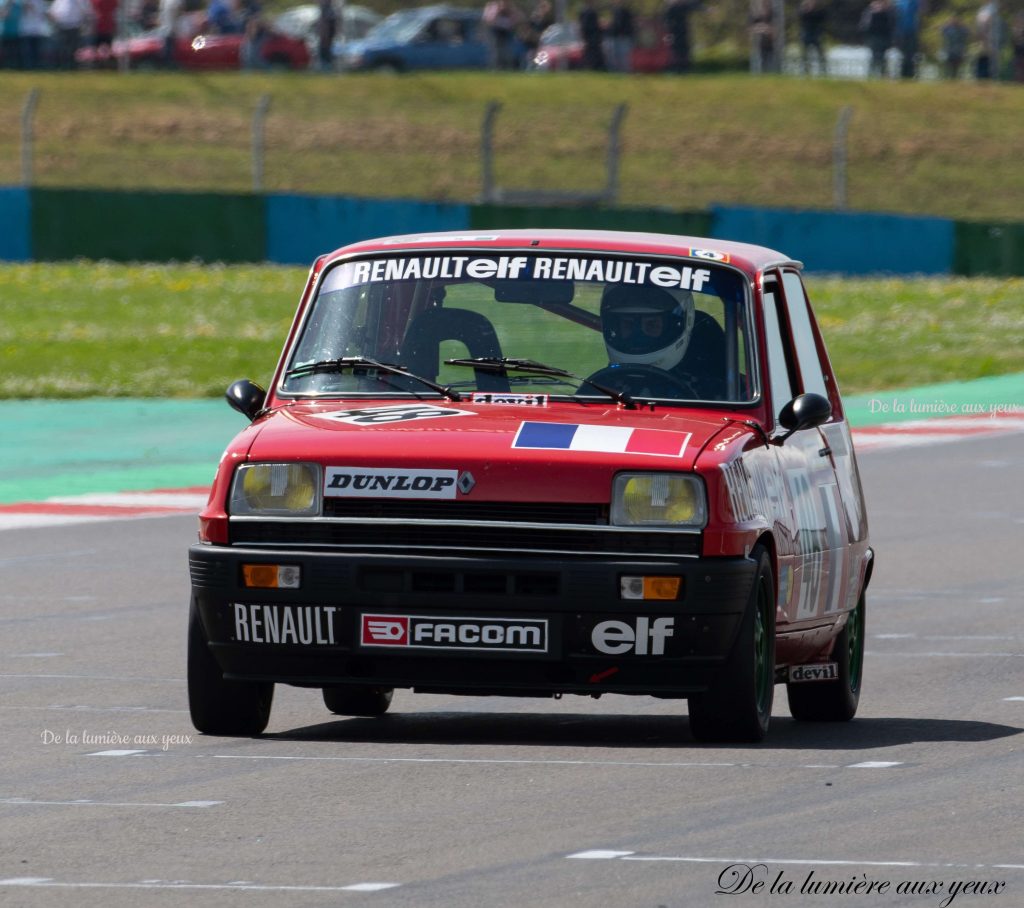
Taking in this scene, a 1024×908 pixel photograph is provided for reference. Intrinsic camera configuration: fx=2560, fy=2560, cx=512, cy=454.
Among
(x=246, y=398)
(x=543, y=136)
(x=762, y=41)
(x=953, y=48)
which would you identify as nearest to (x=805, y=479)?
(x=246, y=398)

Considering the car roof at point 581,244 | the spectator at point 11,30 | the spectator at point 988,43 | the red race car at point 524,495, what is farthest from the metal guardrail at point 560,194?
the red race car at point 524,495

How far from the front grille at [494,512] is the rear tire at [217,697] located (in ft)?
2.19

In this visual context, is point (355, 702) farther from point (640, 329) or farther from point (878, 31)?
point (878, 31)

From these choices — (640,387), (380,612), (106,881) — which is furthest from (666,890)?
(640,387)

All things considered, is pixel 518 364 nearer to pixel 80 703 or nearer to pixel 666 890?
pixel 80 703

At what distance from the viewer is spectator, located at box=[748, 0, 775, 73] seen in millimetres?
50719

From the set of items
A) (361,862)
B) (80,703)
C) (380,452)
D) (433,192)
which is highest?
(380,452)

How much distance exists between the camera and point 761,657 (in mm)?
7395

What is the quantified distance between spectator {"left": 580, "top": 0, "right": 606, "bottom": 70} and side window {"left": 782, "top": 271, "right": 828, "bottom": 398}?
42358 mm

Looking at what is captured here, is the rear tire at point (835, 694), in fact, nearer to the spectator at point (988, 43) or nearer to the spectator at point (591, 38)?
the spectator at point (988, 43)

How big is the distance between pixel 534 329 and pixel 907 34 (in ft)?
139

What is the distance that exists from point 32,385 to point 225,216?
14372mm

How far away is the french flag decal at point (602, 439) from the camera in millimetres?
7113

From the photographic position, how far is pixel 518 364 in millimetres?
7883
